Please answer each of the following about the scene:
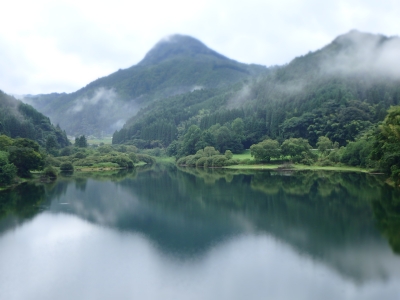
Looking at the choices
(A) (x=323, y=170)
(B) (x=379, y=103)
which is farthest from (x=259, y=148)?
(B) (x=379, y=103)

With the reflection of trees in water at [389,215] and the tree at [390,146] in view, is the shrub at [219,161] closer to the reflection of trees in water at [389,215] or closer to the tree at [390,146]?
the tree at [390,146]

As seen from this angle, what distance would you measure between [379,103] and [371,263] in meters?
77.6

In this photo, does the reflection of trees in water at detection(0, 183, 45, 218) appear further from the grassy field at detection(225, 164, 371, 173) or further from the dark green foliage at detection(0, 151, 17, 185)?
the grassy field at detection(225, 164, 371, 173)

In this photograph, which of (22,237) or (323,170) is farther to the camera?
(323,170)

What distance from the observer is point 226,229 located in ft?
89.8

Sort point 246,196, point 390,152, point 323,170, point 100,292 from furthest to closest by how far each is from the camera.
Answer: point 323,170
point 390,152
point 246,196
point 100,292

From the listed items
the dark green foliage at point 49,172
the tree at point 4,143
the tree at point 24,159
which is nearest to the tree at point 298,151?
the dark green foliage at point 49,172

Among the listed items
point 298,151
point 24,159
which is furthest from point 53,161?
point 298,151

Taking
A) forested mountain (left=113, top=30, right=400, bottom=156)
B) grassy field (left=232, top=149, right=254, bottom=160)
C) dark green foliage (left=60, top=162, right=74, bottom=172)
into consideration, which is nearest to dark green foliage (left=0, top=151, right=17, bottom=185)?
dark green foliage (left=60, top=162, right=74, bottom=172)

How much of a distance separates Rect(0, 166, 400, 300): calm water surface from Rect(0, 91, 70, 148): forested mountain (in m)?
55.4

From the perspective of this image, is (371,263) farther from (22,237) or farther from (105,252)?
(22,237)

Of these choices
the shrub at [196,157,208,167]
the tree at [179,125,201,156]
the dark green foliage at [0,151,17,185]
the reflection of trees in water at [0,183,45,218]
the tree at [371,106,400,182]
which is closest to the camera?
the reflection of trees in water at [0,183,45,218]

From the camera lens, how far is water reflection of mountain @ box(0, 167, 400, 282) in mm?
21969

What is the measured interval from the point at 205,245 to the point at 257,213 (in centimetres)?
1015
